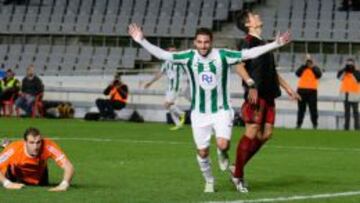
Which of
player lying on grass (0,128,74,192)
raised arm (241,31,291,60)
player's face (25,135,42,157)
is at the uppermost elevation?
raised arm (241,31,291,60)

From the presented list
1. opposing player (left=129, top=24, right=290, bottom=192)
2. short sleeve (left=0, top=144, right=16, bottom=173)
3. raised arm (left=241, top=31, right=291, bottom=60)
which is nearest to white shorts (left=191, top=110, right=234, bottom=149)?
opposing player (left=129, top=24, right=290, bottom=192)

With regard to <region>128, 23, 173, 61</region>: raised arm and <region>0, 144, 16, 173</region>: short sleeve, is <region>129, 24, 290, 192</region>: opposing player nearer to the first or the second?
<region>128, 23, 173, 61</region>: raised arm

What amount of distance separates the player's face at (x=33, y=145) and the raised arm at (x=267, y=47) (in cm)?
235

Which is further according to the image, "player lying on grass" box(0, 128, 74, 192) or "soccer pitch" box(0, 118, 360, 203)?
"player lying on grass" box(0, 128, 74, 192)

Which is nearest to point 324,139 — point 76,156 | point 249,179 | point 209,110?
point 76,156

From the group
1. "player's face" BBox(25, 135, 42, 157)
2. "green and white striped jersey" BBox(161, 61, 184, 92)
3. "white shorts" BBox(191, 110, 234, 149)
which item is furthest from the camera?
"green and white striped jersey" BBox(161, 61, 184, 92)

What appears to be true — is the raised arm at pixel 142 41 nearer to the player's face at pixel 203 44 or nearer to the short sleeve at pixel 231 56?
the player's face at pixel 203 44

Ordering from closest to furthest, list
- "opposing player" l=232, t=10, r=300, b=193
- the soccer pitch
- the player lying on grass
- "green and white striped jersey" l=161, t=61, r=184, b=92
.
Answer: the soccer pitch < the player lying on grass < "opposing player" l=232, t=10, r=300, b=193 < "green and white striped jersey" l=161, t=61, r=184, b=92

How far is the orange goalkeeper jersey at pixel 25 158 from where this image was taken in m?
11.3

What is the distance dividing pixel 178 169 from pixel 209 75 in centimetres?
343

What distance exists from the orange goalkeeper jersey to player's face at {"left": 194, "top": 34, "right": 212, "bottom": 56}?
1860 millimetres

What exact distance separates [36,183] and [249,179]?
2908 mm

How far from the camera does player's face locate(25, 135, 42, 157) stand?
36.2ft

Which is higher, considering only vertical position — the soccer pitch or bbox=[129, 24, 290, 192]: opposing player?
bbox=[129, 24, 290, 192]: opposing player
